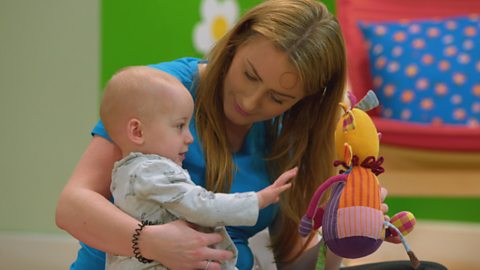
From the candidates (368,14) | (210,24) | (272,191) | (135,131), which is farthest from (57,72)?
(272,191)

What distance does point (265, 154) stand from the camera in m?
1.57

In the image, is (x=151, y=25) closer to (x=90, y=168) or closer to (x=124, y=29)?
(x=124, y=29)

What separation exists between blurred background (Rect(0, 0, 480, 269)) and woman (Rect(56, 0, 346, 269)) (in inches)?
50.7

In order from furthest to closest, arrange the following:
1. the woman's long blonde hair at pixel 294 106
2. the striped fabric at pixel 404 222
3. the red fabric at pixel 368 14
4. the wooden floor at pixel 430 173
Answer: the red fabric at pixel 368 14
the wooden floor at pixel 430 173
the woman's long blonde hair at pixel 294 106
the striped fabric at pixel 404 222

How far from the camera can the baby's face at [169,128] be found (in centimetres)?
118

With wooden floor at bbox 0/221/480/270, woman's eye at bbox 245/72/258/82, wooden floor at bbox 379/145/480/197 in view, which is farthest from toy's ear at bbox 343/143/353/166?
wooden floor at bbox 0/221/480/270

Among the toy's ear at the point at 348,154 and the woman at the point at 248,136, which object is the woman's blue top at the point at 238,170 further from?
the toy's ear at the point at 348,154

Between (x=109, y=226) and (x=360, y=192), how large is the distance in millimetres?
406

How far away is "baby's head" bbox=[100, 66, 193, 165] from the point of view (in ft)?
3.86

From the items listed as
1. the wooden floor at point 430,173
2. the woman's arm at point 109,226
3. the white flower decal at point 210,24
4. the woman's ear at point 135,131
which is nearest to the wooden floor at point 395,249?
the wooden floor at point 430,173

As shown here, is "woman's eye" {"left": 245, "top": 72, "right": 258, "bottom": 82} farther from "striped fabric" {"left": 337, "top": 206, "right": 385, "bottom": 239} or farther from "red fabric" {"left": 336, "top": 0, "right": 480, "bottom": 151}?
"red fabric" {"left": 336, "top": 0, "right": 480, "bottom": 151}

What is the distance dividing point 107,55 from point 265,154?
1.37 meters

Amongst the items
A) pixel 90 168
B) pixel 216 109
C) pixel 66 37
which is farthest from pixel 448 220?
pixel 90 168

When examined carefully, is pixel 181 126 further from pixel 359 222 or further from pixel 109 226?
pixel 359 222
